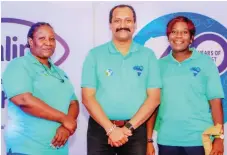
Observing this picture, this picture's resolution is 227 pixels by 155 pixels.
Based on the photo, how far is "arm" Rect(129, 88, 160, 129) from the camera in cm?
257

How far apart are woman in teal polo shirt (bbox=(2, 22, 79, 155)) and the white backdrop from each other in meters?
1.33

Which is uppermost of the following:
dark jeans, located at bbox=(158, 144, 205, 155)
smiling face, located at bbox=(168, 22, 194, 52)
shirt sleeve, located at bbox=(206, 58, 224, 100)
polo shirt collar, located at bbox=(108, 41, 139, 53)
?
smiling face, located at bbox=(168, 22, 194, 52)

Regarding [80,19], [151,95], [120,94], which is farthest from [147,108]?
[80,19]

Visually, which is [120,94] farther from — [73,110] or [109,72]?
[73,110]

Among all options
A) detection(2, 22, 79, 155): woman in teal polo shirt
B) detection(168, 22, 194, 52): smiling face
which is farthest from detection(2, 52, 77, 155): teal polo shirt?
detection(168, 22, 194, 52): smiling face

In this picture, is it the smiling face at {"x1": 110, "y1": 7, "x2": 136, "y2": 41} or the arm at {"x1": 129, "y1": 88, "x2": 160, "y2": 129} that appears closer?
the arm at {"x1": 129, "y1": 88, "x2": 160, "y2": 129}

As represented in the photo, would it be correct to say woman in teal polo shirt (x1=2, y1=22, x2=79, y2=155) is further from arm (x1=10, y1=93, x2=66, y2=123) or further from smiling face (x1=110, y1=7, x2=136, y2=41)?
smiling face (x1=110, y1=7, x2=136, y2=41)

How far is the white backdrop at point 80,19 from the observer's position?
3.96 metres

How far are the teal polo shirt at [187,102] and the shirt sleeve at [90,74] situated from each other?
61 cm

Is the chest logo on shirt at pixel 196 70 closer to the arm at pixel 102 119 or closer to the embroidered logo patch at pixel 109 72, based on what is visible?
the embroidered logo patch at pixel 109 72

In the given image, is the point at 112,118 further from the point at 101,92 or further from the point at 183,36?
the point at 183,36

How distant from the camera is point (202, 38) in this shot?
395 cm

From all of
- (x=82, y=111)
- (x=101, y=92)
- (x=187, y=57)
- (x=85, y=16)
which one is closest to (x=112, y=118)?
(x=101, y=92)

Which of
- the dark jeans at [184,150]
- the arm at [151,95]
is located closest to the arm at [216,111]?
the dark jeans at [184,150]
